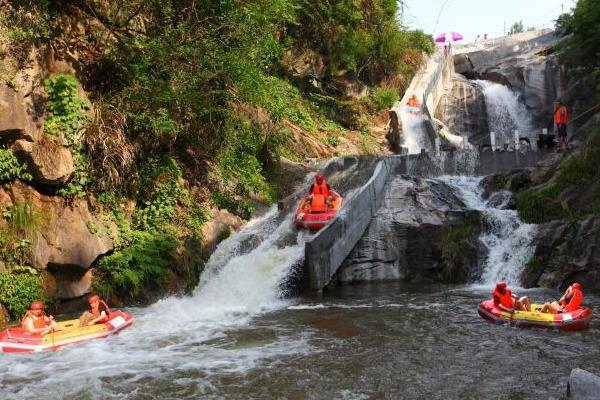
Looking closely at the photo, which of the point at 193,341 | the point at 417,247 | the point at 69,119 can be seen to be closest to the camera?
the point at 193,341

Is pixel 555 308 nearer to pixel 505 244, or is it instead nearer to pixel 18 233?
pixel 505 244

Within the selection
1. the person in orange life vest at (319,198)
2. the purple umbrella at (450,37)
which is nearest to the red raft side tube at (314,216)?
the person in orange life vest at (319,198)

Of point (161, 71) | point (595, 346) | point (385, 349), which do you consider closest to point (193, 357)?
point (385, 349)

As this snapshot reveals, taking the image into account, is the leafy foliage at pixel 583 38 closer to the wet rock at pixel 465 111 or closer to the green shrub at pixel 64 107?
the wet rock at pixel 465 111

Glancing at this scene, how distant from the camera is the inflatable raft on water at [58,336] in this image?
8695 millimetres

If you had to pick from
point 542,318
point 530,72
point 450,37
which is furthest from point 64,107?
point 450,37

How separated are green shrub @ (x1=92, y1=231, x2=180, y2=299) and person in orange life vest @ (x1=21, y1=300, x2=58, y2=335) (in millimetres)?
2286

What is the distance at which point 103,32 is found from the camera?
43.8 ft

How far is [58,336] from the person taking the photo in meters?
8.95

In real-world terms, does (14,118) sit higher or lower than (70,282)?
higher

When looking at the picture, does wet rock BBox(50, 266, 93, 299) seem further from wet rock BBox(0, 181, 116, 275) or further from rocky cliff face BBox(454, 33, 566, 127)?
rocky cliff face BBox(454, 33, 566, 127)

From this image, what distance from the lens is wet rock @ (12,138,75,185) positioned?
10906mm

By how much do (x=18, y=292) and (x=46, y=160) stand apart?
2.40 metres

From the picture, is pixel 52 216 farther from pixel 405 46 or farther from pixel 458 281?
pixel 405 46
